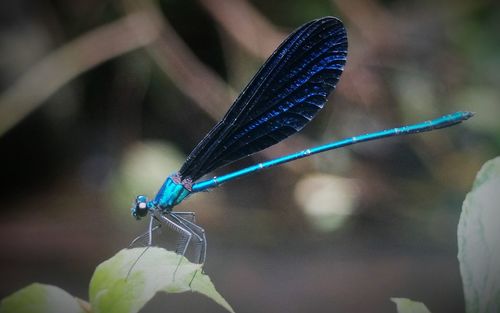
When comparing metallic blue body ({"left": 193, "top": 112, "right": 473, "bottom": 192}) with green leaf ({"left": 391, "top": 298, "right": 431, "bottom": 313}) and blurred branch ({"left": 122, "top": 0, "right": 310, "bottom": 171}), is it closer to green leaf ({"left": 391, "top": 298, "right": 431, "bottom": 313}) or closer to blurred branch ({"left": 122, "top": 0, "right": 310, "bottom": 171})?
green leaf ({"left": 391, "top": 298, "right": 431, "bottom": 313})

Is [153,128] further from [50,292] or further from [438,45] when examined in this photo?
[50,292]

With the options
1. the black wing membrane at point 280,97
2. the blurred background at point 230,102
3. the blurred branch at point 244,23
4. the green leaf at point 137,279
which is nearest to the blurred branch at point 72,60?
the blurred background at point 230,102

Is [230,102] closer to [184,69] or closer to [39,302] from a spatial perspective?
[184,69]

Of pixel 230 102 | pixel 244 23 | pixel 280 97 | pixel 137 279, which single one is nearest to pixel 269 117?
pixel 280 97

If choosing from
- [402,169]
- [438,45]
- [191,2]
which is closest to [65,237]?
[191,2]

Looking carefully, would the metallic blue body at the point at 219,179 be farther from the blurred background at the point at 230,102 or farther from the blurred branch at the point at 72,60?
the blurred branch at the point at 72,60

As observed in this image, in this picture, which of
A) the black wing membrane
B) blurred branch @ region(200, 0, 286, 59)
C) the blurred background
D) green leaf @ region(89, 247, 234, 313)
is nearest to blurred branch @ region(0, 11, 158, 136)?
the blurred background
